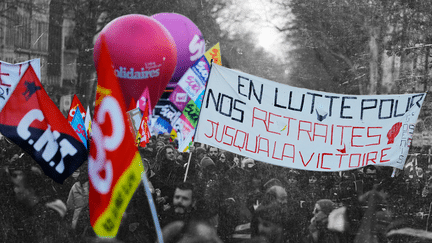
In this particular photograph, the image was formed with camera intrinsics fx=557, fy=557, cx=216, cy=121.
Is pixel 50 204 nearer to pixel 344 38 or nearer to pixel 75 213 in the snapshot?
pixel 75 213

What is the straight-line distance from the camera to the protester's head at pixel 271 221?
463 centimetres

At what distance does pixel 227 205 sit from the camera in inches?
182

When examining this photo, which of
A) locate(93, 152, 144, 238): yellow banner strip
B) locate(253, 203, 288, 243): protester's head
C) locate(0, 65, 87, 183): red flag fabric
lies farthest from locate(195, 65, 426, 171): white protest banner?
locate(93, 152, 144, 238): yellow banner strip

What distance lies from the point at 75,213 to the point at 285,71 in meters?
15.6

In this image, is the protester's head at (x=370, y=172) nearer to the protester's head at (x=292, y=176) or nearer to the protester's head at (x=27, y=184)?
the protester's head at (x=292, y=176)

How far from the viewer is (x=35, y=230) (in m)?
4.52

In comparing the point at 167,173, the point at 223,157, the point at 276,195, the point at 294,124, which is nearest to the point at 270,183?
the point at 276,195

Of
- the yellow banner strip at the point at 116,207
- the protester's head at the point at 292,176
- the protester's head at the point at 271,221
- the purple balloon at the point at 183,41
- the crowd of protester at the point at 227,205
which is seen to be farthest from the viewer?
the purple balloon at the point at 183,41

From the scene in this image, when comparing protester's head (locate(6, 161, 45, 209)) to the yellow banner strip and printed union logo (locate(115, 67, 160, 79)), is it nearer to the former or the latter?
the yellow banner strip

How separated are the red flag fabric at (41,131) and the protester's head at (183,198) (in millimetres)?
1308

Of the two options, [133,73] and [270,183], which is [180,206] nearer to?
[270,183]

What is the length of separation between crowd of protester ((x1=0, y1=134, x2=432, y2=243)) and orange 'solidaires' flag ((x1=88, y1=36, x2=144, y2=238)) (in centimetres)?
156

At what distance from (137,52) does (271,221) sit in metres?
3.24

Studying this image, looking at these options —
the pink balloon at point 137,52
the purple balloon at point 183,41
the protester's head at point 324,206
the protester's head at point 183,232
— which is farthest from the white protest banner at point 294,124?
the purple balloon at point 183,41
